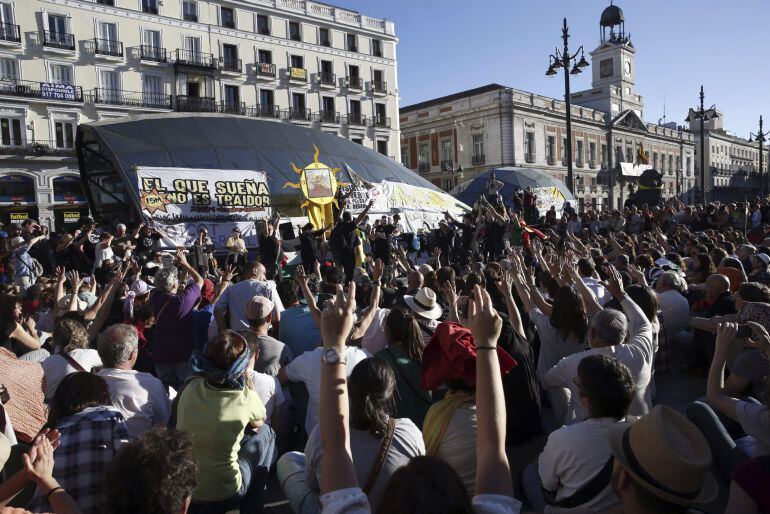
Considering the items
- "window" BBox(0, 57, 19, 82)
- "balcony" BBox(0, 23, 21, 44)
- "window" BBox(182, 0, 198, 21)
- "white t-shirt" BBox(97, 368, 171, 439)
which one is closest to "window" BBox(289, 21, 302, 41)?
"window" BBox(182, 0, 198, 21)

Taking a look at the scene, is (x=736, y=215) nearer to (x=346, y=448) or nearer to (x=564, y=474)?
(x=564, y=474)

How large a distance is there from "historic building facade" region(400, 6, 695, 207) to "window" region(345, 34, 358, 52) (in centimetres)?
1134

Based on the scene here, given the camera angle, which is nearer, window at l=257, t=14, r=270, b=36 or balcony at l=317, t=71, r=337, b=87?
window at l=257, t=14, r=270, b=36

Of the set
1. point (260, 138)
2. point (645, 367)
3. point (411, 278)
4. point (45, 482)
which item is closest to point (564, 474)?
point (645, 367)

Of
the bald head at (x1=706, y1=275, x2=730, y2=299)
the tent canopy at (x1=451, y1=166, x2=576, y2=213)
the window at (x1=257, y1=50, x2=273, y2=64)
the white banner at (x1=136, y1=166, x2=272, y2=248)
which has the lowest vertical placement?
the bald head at (x1=706, y1=275, x2=730, y2=299)

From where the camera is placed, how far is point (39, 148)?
32.8 m

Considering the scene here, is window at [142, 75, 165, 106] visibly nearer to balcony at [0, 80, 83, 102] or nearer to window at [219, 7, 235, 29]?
balcony at [0, 80, 83, 102]

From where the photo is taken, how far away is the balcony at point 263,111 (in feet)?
137

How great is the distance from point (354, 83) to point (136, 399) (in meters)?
47.2

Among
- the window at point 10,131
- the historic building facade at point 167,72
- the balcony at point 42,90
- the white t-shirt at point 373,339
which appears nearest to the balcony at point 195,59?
the historic building facade at point 167,72

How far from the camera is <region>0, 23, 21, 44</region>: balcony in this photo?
31.9 metres

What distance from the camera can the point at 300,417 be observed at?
14.9 ft

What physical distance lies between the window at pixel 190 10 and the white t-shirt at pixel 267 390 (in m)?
42.7

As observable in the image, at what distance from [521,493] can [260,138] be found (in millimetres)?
18036
